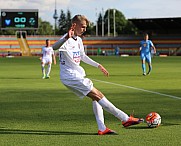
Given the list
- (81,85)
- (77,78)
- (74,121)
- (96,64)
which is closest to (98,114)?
(81,85)

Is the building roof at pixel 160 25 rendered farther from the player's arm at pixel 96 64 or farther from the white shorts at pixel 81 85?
the white shorts at pixel 81 85

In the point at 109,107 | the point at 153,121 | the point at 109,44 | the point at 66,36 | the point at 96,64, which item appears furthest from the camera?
the point at 109,44

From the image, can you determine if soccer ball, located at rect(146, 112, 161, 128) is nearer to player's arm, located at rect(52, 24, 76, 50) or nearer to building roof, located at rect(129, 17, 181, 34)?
player's arm, located at rect(52, 24, 76, 50)

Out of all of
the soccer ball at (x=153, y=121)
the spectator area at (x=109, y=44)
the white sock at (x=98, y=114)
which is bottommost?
the spectator area at (x=109, y=44)

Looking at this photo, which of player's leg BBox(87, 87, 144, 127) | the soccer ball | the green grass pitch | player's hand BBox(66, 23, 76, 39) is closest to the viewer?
the green grass pitch

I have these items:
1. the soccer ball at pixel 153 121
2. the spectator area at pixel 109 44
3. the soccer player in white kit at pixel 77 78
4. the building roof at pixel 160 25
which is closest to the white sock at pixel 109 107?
the soccer player in white kit at pixel 77 78

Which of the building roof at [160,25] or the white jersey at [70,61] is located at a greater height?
the building roof at [160,25]

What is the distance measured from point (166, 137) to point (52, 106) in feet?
17.2

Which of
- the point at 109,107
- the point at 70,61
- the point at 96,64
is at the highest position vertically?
the point at 70,61

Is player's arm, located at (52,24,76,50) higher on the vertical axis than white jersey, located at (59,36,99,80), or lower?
higher

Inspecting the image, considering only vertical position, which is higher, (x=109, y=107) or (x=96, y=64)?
(x=96, y=64)

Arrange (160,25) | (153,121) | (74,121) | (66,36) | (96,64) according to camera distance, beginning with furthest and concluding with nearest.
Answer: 1. (160,25)
2. (74,121)
3. (96,64)
4. (153,121)
5. (66,36)

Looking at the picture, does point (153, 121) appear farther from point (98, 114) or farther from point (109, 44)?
point (109, 44)

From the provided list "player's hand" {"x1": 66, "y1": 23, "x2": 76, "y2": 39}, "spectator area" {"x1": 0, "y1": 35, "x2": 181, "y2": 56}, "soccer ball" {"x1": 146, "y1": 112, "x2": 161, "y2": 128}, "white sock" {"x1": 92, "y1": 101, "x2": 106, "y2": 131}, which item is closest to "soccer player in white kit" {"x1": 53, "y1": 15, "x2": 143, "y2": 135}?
"white sock" {"x1": 92, "y1": 101, "x2": 106, "y2": 131}
